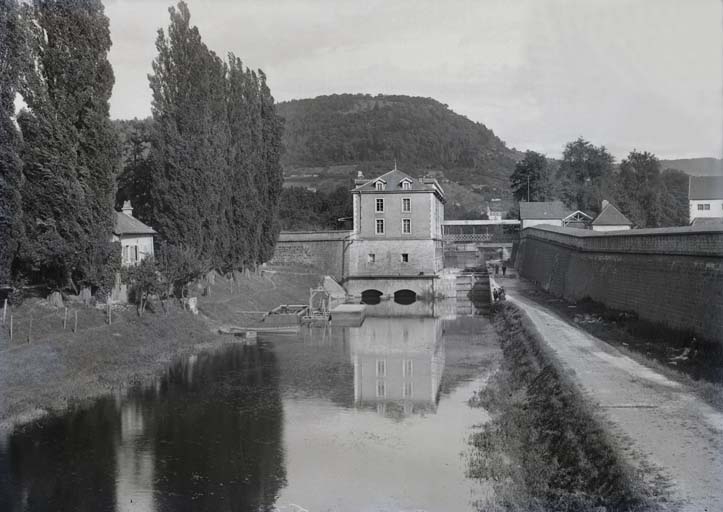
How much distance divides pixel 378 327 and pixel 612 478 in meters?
25.5

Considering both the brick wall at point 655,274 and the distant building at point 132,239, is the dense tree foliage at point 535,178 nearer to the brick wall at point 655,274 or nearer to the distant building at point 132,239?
the brick wall at point 655,274

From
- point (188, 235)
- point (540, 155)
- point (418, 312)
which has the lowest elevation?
point (418, 312)

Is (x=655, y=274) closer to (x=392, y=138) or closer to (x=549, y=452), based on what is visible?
(x=549, y=452)

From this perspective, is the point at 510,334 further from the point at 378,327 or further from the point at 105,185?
the point at 105,185

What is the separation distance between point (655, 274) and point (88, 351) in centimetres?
1732

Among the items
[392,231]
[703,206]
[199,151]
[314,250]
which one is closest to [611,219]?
[703,206]

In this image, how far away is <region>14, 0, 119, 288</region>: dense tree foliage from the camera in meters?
22.3

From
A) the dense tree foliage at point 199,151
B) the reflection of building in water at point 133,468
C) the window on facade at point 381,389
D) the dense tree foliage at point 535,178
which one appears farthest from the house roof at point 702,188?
the reflection of building in water at point 133,468

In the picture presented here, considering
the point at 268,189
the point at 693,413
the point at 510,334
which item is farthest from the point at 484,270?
the point at 693,413

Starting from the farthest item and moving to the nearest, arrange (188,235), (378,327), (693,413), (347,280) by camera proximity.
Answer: (347,280), (378,327), (188,235), (693,413)

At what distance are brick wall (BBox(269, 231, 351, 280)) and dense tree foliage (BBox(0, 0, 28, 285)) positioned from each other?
90.7 feet

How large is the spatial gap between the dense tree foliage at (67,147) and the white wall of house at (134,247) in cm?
507

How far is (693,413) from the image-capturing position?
13.2 meters

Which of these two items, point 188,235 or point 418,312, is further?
point 418,312
